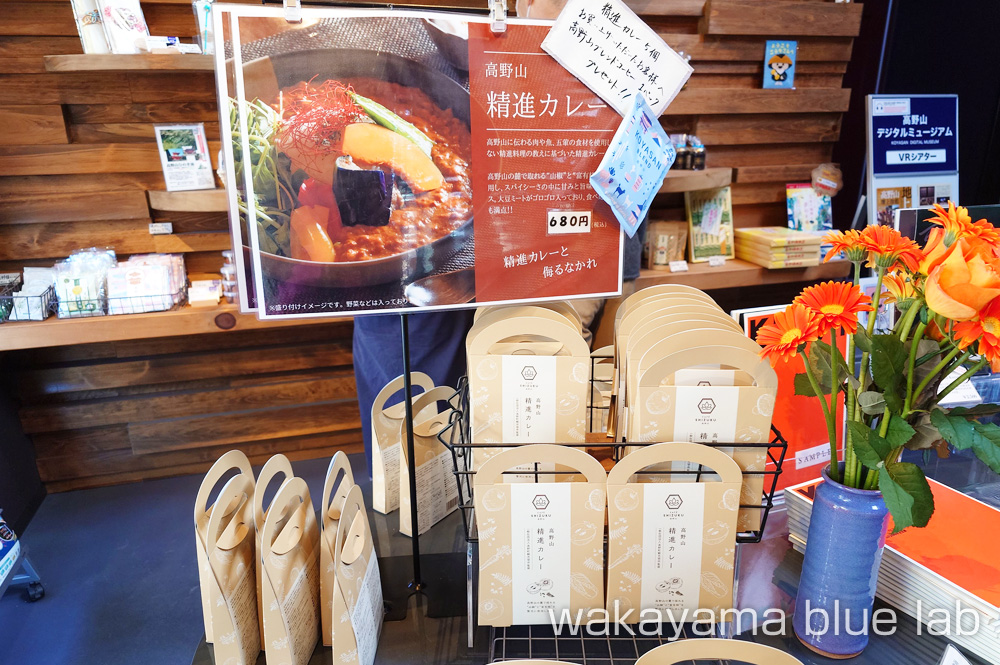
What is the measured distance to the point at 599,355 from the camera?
4.20 ft

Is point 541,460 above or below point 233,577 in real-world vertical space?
above

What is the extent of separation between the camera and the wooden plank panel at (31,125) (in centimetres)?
243

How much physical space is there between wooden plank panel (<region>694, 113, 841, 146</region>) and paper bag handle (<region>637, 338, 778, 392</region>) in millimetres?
2479

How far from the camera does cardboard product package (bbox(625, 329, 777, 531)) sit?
0.93 m

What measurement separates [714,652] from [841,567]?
23 cm

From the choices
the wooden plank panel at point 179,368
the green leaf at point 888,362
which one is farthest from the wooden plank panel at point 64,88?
the green leaf at point 888,362

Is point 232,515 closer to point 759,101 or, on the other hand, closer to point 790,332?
point 790,332

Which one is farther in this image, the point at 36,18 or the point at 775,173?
the point at 775,173

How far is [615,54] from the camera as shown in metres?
1.06

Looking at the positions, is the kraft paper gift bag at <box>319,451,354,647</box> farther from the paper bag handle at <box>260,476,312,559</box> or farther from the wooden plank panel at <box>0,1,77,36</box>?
the wooden plank panel at <box>0,1,77,36</box>

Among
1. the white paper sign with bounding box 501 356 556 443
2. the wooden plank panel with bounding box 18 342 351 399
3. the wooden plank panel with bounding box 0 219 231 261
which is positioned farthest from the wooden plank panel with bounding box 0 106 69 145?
the white paper sign with bounding box 501 356 556 443

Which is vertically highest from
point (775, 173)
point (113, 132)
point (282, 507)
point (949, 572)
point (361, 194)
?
point (113, 132)

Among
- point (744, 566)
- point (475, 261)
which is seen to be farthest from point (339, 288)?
point (744, 566)

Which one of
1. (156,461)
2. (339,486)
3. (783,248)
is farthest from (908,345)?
(156,461)
